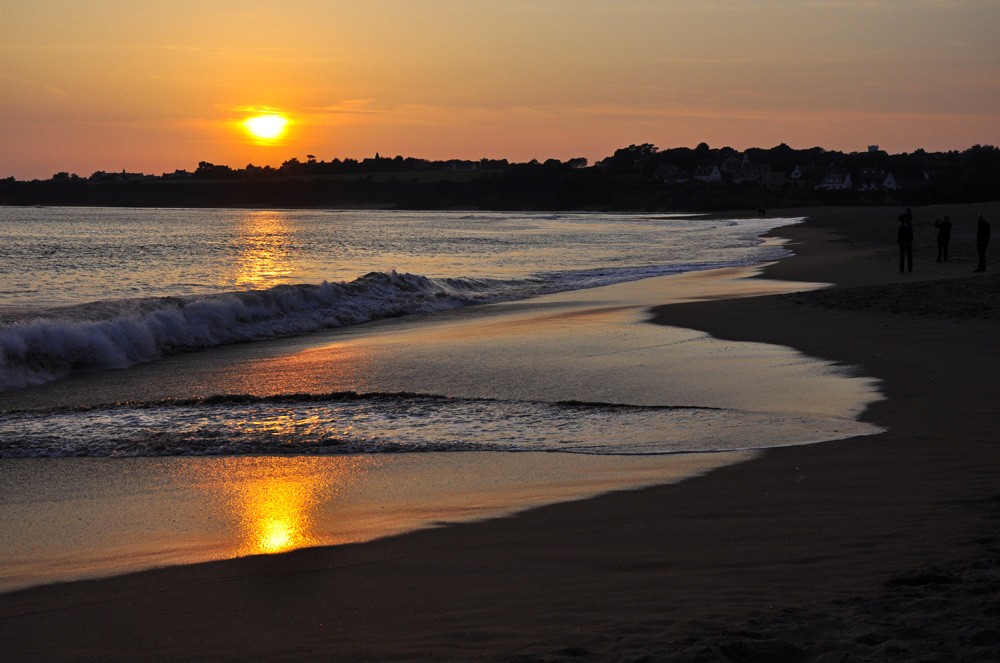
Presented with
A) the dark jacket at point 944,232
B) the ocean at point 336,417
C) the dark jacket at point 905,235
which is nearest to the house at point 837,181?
the dark jacket at point 944,232

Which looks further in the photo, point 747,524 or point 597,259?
point 597,259

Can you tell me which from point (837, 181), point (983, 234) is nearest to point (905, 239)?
point (983, 234)

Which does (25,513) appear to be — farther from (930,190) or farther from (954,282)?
(930,190)

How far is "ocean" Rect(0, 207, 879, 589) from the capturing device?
6121mm

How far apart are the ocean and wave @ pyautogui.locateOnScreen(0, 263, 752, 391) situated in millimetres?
55

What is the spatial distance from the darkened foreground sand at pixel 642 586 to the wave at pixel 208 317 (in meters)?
8.73

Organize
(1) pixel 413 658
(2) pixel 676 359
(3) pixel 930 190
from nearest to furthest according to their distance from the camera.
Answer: (1) pixel 413 658 < (2) pixel 676 359 < (3) pixel 930 190

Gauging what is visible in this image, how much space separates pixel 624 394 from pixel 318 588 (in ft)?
19.2

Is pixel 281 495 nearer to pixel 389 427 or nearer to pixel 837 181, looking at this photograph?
pixel 389 427

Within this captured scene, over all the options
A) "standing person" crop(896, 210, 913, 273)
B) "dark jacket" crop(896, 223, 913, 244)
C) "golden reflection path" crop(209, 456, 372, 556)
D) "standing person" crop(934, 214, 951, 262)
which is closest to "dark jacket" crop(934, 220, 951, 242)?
"standing person" crop(934, 214, 951, 262)

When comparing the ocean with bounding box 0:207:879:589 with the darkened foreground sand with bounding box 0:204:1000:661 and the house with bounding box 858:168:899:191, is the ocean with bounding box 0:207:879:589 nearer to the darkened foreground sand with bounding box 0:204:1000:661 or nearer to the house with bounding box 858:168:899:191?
the darkened foreground sand with bounding box 0:204:1000:661

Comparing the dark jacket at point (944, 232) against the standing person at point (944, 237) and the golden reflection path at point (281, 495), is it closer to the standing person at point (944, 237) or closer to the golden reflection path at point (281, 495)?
the standing person at point (944, 237)

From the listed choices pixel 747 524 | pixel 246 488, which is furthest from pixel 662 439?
pixel 246 488

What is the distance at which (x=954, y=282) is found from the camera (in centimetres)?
1834
